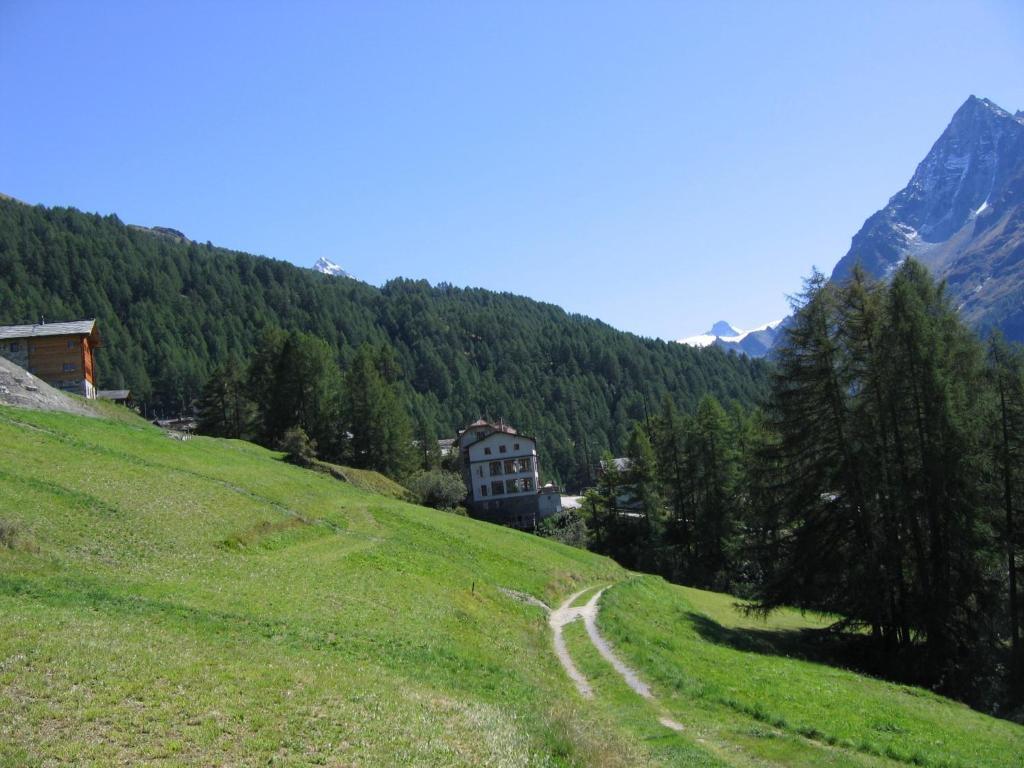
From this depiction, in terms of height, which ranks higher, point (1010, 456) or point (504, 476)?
point (1010, 456)

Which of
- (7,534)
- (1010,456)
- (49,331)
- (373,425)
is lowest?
(7,534)

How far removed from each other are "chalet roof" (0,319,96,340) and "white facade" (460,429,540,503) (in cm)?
Result: 5613

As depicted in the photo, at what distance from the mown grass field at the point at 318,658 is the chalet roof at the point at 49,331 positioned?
2424 cm

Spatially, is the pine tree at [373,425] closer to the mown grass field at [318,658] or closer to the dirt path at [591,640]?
the mown grass field at [318,658]

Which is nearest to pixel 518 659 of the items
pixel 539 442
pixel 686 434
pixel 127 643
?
pixel 127 643

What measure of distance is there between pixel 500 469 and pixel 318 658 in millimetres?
89172

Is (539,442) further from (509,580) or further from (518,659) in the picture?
(518,659)

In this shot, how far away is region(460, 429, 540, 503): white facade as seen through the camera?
104 m

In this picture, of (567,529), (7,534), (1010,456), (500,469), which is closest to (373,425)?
(567,529)

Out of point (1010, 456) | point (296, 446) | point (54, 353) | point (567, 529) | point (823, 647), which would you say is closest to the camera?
point (823, 647)

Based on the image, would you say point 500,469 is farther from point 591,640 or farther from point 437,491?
point 591,640

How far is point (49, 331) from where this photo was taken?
193ft

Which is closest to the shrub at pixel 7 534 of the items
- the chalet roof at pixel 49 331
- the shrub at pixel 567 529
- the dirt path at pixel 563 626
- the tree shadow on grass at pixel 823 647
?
the dirt path at pixel 563 626

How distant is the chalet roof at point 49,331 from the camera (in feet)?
192
